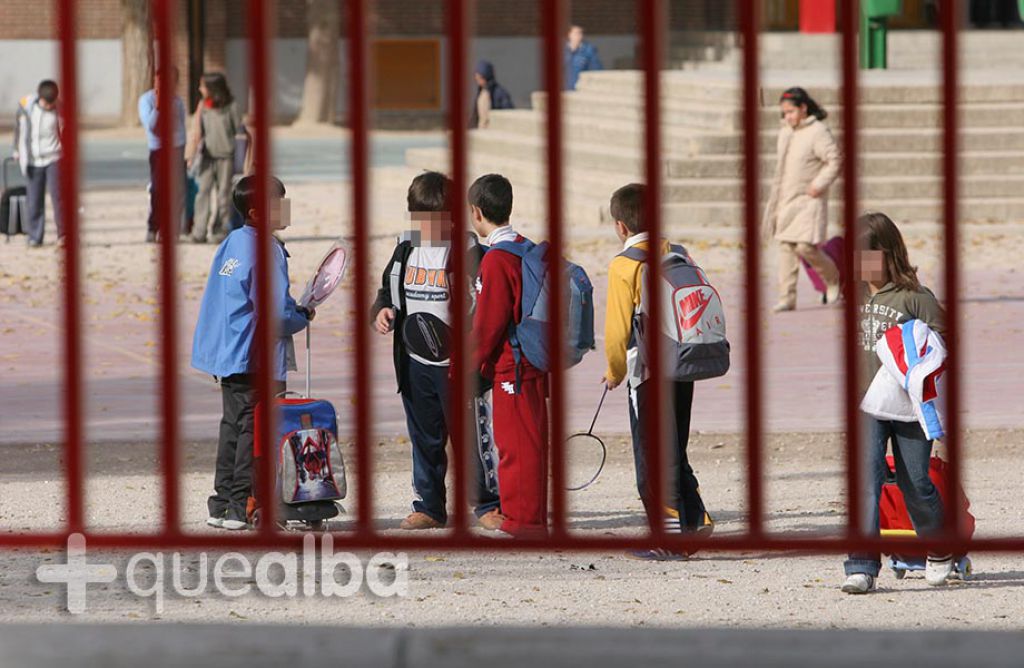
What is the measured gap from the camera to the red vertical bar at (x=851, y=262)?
11.6 feet

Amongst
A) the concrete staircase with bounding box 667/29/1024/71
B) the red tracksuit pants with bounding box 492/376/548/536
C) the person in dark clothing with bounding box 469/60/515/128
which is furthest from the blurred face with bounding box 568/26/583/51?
the red tracksuit pants with bounding box 492/376/548/536

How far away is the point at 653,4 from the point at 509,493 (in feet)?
12.5

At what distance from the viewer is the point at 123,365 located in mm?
11992

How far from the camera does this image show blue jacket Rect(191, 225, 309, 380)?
23.3 feet

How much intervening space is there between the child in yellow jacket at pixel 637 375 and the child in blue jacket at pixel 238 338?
1160 millimetres

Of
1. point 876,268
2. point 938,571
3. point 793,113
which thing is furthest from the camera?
point 793,113

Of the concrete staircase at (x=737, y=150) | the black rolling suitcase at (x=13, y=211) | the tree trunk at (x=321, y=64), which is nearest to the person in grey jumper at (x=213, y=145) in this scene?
the black rolling suitcase at (x=13, y=211)

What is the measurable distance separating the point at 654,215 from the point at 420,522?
3.91m

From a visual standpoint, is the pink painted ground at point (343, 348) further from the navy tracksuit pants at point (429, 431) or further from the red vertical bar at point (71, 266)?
the red vertical bar at point (71, 266)

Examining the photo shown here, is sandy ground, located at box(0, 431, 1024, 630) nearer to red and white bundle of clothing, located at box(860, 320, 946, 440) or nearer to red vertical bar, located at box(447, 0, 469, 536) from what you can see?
red and white bundle of clothing, located at box(860, 320, 946, 440)

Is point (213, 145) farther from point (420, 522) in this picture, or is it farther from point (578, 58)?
point (578, 58)

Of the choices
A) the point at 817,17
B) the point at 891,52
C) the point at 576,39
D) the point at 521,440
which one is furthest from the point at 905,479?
the point at 576,39

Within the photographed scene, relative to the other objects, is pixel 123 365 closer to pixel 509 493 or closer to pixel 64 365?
pixel 509 493

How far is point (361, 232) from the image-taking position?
365 cm
